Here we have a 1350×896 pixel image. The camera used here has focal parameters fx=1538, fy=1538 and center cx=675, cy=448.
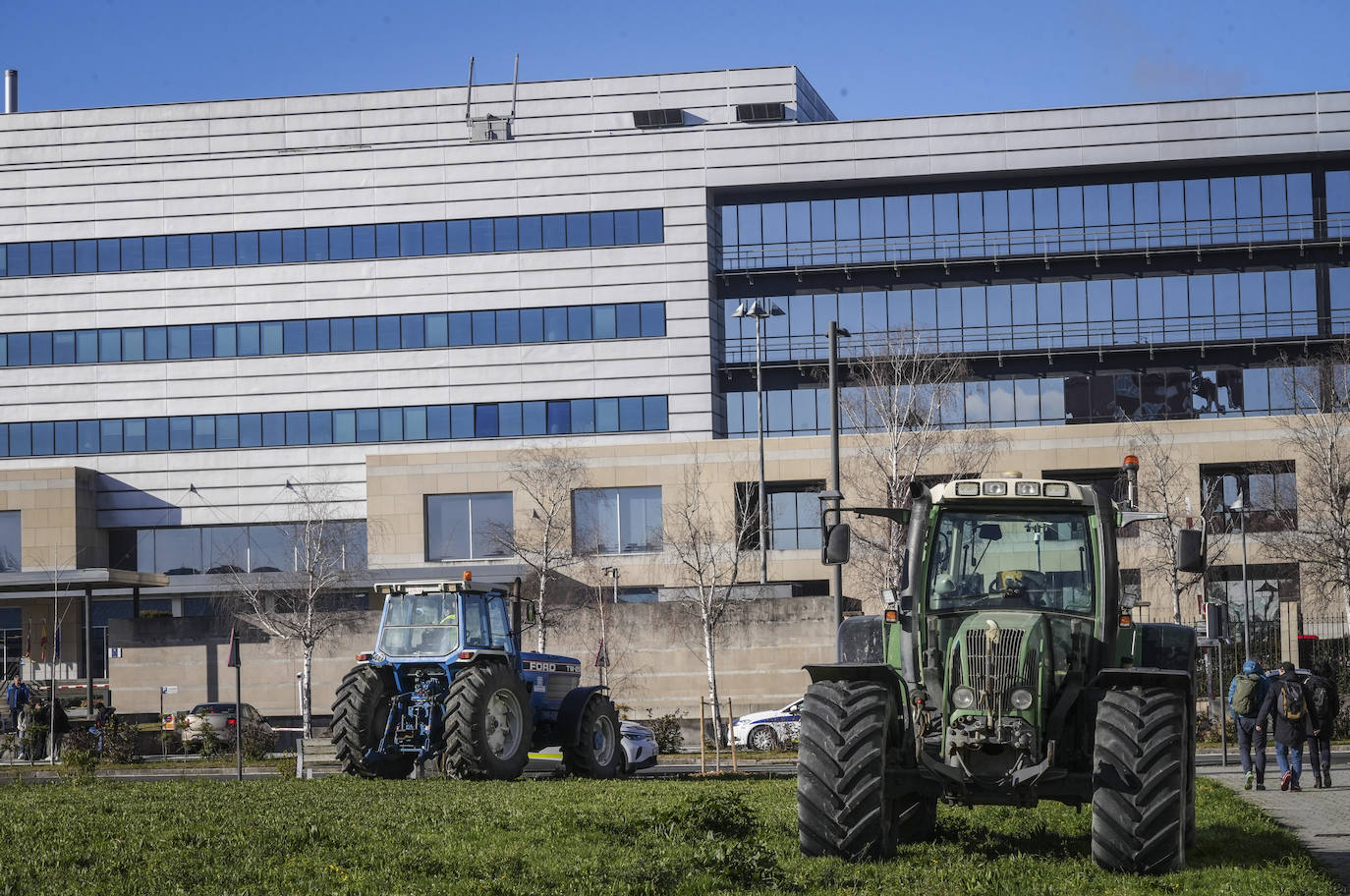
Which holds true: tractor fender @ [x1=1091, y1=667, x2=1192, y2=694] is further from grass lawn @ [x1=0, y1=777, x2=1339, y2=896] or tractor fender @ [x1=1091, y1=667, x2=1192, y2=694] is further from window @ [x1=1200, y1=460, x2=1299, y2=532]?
window @ [x1=1200, y1=460, x2=1299, y2=532]

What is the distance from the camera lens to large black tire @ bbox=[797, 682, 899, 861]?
11.0m

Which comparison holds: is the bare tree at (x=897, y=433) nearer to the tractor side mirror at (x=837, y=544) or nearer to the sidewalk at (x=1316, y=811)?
the sidewalk at (x=1316, y=811)

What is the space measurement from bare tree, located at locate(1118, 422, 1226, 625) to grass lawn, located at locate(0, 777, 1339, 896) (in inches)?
1418

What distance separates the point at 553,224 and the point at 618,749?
136ft

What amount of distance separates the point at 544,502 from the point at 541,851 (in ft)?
154

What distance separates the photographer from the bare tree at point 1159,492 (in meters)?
50.5

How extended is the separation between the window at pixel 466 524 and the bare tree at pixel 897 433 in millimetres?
14065

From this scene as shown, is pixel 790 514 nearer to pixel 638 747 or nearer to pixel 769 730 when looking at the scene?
pixel 769 730

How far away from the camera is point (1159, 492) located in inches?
2053

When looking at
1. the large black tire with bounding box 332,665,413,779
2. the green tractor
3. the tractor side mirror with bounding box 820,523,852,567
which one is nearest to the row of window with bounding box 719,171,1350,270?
the large black tire with bounding box 332,665,413,779

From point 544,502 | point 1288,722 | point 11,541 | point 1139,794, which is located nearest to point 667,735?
point 1288,722

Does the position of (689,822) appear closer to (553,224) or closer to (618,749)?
(618,749)

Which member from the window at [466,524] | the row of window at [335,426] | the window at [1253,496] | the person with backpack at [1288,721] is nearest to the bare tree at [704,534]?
the row of window at [335,426]

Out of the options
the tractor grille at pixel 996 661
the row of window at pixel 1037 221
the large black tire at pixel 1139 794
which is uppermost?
the row of window at pixel 1037 221
